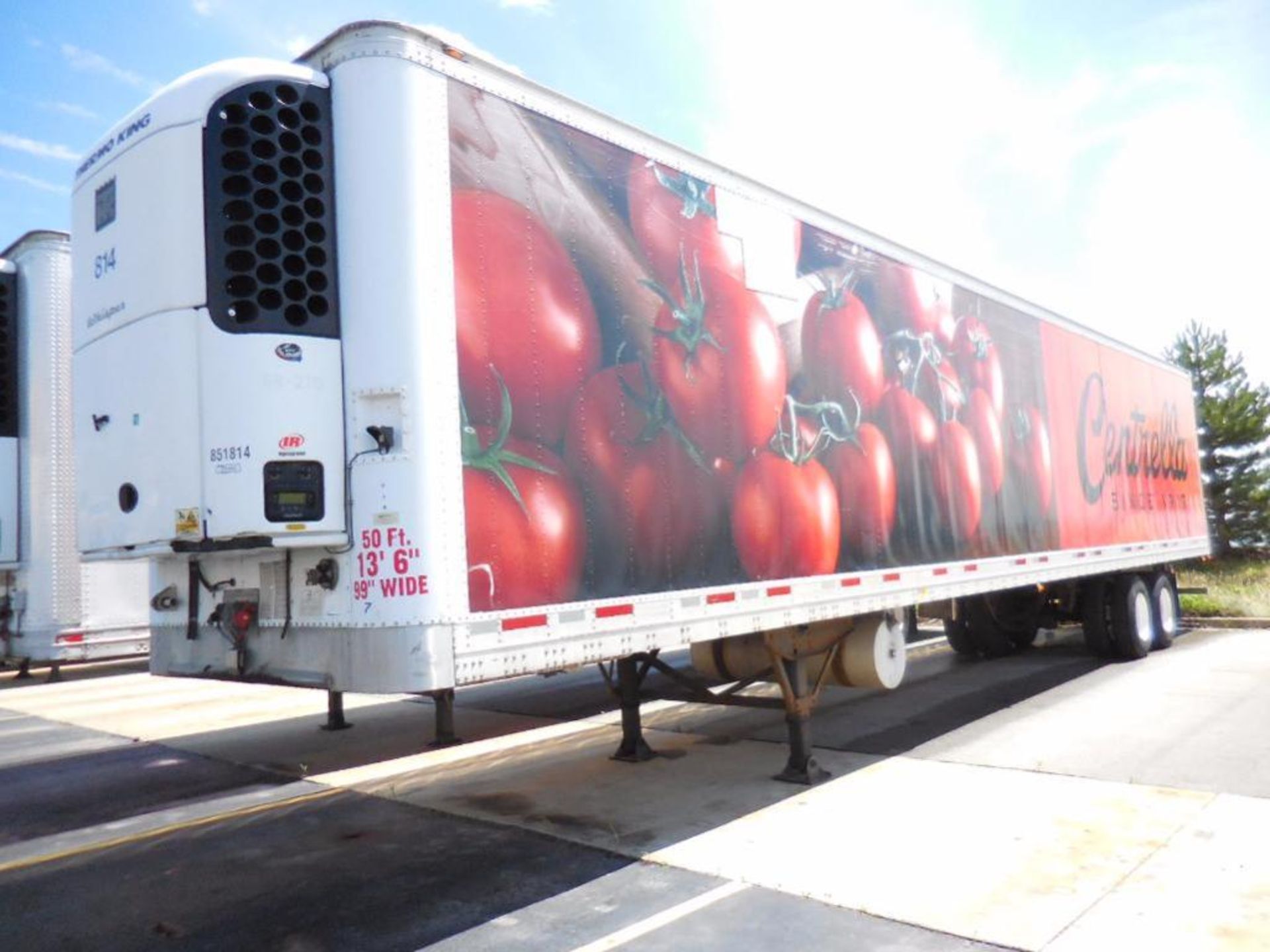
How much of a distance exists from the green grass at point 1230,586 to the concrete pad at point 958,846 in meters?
12.1

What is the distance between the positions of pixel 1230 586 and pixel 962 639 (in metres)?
13.3

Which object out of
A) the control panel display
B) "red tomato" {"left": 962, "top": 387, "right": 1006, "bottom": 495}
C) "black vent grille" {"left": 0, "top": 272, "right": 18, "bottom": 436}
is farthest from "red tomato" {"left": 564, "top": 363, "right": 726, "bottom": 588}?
"black vent grille" {"left": 0, "top": 272, "right": 18, "bottom": 436}

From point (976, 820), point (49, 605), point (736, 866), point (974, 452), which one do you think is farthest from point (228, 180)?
point (49, 605)

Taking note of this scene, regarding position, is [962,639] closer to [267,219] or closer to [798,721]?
[798,721]

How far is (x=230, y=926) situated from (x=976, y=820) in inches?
163

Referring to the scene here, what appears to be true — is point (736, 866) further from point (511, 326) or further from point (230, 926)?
point (511, 326)

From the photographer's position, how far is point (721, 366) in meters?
6.22

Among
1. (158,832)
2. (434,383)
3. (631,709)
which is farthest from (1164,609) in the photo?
(158,832)

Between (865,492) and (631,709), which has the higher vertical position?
(865,492)

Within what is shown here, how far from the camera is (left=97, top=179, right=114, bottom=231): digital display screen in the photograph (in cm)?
509

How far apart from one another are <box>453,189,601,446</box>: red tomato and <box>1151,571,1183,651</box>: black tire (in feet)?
37.3

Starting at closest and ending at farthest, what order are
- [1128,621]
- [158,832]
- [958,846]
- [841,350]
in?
[958,846], [158,832], [841,350], [1128,621]

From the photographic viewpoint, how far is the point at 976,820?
5.84m

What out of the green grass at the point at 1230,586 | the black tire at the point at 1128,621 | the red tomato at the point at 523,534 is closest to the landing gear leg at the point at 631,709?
the red tomato at the point at 523,534
